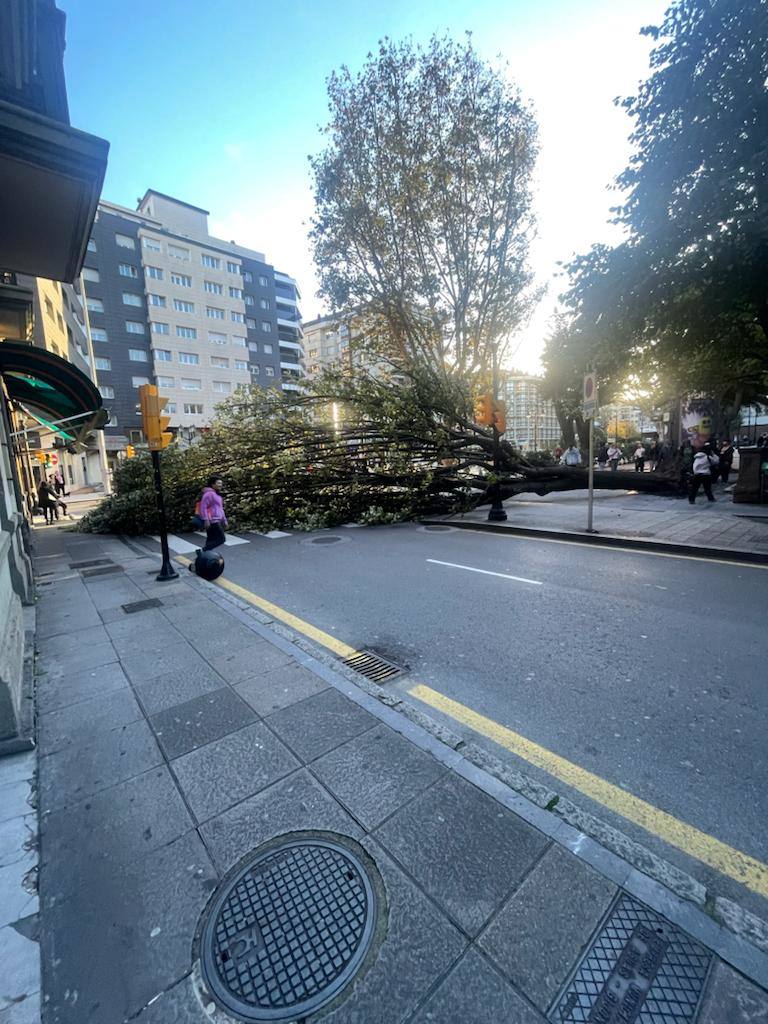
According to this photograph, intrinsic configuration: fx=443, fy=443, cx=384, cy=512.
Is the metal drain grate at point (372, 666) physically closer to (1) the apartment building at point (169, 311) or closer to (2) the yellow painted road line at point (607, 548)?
(2) the yellow painted road line at point (607, 548)

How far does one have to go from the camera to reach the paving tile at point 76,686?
3.64 metres

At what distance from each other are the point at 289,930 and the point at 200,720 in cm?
177

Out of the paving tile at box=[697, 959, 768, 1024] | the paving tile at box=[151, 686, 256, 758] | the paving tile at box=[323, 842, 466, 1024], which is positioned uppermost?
the paving tile at box=[697, 959, 768, 1024]

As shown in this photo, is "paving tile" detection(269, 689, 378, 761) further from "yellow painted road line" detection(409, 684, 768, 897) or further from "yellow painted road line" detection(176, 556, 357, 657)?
"yellow painted road line" detection(176, 556, 357, 657)

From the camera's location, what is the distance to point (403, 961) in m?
1.64

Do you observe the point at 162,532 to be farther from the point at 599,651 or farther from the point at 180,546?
the point at 599,651

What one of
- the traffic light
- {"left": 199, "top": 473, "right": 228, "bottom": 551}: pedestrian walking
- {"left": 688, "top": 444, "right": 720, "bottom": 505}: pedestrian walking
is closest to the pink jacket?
{"left": 199, "top": 473, "right": 228, "bottom": 551}: pedestrian walking

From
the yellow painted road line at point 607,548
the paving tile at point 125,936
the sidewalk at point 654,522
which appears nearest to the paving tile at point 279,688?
the paving tile at point 125,936

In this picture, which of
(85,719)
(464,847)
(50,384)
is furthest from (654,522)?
(50,384)

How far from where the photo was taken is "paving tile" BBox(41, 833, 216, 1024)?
1553mm

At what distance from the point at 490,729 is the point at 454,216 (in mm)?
18548

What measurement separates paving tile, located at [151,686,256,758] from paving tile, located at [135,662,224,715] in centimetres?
9

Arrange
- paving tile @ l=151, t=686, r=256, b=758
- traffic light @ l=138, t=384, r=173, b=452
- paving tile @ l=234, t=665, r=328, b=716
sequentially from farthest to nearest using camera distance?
traffic light @ l=138, t=384, r=173, b=452 → paving tile @ l=234, t=665, r=328, b=716 → paving tile @ l=151, t=686, r=256, b=758

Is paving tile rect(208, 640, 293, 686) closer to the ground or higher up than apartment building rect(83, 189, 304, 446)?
closer to the ground
